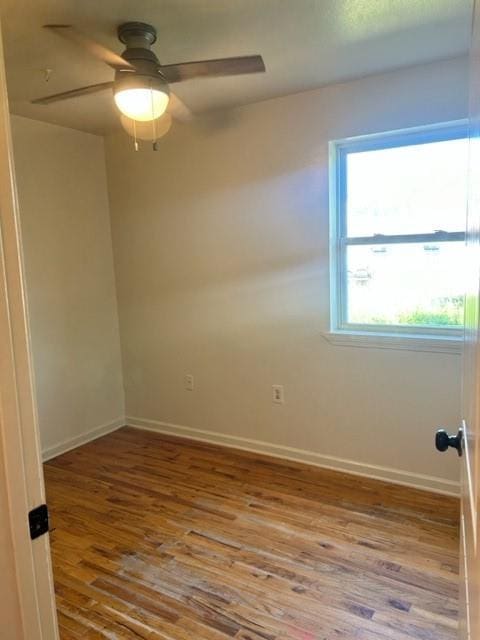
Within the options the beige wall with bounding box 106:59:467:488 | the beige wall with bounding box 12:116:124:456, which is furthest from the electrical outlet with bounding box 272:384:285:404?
the beige wall with bounding box 12:116:124:456

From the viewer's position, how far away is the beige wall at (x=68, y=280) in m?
3.33

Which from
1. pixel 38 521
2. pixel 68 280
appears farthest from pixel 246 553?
pixel 68 280

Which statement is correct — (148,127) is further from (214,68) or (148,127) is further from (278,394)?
(278,394)

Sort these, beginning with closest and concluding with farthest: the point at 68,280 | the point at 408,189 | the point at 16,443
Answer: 1. the point at 16,443
2. the point at 408,189
3. the point at 68,280

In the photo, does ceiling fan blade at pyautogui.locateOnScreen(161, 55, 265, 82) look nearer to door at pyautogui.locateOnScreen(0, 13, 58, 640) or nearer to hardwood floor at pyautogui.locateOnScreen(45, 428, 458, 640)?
door at pyautogui.locateOnScreen(0, 13, 58, 640)

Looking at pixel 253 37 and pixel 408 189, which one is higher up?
pixel 253 37

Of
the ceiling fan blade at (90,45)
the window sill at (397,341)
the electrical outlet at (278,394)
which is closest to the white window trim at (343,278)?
the window sill at (397,341)

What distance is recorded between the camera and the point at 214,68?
194 centimetres

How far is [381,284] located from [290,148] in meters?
1.07

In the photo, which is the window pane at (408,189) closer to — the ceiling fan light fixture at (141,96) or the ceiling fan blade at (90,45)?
the ceiling fan light fixture at (141,96)

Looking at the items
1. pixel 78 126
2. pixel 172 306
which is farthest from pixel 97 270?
pixel 78 126

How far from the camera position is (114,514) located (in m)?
2.69

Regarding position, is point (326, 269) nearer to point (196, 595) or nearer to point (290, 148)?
point (290, 148)

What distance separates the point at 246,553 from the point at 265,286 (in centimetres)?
170
